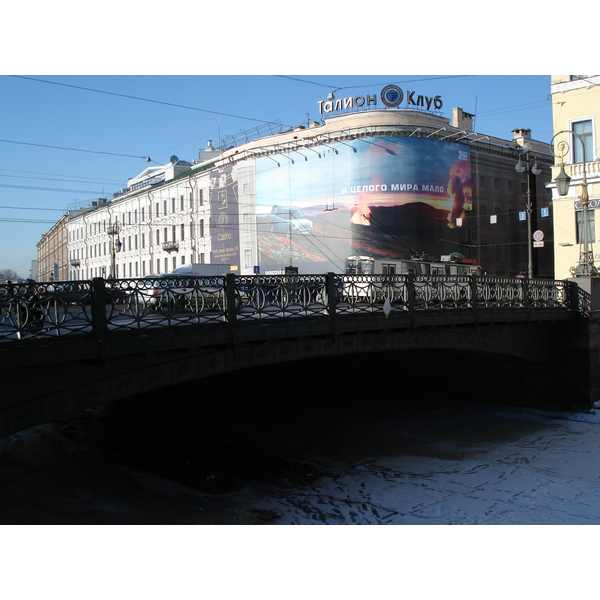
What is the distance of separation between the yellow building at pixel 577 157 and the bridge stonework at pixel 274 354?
10.0 meters

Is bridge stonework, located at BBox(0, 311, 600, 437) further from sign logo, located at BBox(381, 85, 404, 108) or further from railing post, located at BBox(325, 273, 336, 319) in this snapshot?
sign logo, located at BBox(381, 85, 404, 108)

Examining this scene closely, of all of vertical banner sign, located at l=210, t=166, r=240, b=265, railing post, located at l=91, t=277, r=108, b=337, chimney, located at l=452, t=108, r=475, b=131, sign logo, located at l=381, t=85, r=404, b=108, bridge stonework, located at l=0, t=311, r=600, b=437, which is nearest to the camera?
bridge stonework, located at l=0, t=311, r=600, b=437

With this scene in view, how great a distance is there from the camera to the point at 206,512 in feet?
36.3

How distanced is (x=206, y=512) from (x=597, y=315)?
48.1 ft

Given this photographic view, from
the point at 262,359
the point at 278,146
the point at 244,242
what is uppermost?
the point at 278,146

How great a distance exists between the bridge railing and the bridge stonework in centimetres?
30

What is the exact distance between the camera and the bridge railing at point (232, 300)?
829cm

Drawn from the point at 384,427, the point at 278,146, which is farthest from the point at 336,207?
the point at 384,427

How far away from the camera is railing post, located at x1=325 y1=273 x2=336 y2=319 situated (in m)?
12.1

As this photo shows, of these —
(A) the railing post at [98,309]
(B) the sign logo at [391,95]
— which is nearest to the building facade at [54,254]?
(B) the sign logo at [391,95]

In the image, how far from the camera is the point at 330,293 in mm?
12172

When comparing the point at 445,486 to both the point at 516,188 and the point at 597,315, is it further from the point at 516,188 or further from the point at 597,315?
the point at 516,188

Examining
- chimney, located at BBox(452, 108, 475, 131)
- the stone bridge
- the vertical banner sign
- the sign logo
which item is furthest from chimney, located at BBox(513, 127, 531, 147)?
the stone bridge

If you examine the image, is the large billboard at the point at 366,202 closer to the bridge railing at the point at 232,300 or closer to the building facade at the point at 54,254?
the bridge railing at the point at 232,300
